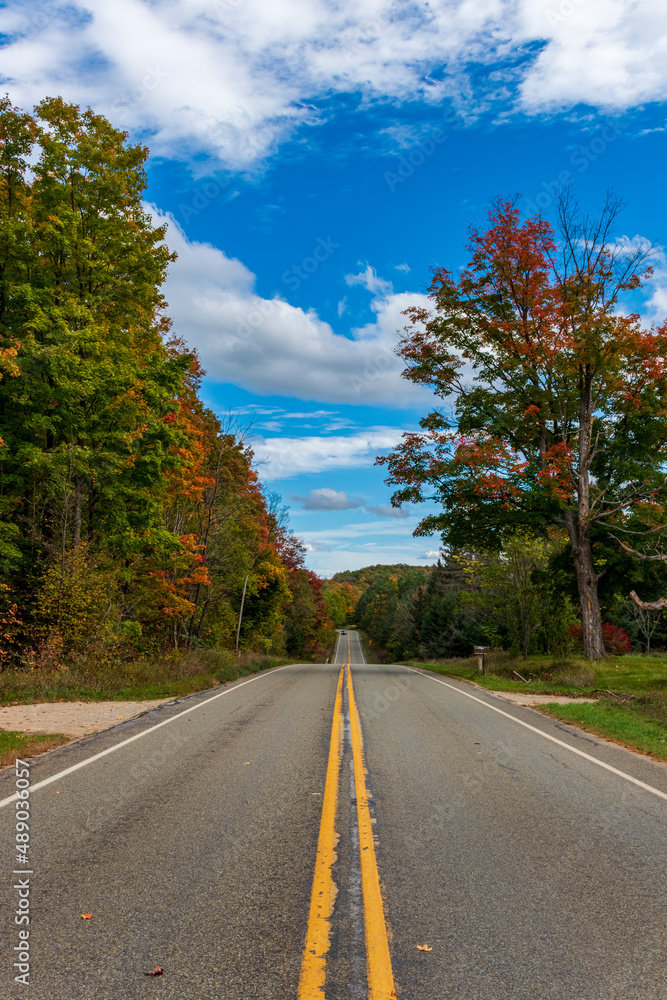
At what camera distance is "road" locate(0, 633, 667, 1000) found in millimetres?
3014

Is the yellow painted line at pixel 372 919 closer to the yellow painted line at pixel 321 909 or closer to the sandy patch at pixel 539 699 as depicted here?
the yellow painted line at pixel 321 909

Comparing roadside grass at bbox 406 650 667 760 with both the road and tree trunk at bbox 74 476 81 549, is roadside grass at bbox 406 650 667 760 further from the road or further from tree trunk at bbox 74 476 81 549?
tree trunk at bbox 74 476 81 549

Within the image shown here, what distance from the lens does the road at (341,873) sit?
301cm

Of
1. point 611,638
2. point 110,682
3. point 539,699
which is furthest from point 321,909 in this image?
point 611,638

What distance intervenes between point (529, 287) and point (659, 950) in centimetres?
2026

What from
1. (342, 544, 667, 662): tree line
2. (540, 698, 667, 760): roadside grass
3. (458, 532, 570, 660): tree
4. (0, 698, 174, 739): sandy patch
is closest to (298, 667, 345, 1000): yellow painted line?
(540, 698, 667, 760): roadside grass

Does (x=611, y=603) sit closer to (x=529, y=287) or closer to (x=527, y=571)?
(x=527, y=571)

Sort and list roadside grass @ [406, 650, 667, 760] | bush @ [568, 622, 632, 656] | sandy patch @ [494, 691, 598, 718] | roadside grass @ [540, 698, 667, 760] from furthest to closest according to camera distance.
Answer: bush @ [568, 622, 632, 656] → sandy patch @ [494, 691, 598, 718] → roadside grass @ [406, 650, 667, 760] → roadside grass @ [540, 698, 667, 760]

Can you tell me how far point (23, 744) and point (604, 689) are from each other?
13415 millimetres

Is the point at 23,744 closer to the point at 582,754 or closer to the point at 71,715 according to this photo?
the point at 71,715

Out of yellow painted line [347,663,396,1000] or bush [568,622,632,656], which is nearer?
yellow painted line [347,663,396,1000]

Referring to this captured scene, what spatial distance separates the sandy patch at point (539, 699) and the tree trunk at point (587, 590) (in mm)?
5232

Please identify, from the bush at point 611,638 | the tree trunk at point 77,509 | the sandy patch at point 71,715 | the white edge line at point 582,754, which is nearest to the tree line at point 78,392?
the tree trunk at point 77,509

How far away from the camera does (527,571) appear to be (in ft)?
80.8
